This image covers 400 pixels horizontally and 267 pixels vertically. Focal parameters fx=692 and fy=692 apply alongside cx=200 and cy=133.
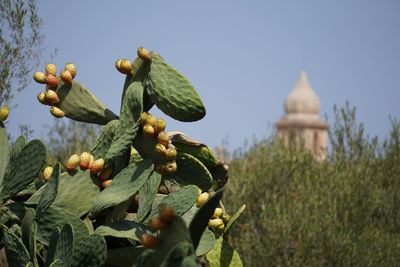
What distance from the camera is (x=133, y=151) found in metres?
2.66

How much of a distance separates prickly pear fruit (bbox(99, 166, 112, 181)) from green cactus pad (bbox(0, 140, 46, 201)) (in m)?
0.22

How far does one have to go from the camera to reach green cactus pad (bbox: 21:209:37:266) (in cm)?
217

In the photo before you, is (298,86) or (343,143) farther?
(298,86)

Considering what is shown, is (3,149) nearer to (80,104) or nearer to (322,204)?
(80,104)

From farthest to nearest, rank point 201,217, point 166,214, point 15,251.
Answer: point 15,251, point 201,217, point 166,214

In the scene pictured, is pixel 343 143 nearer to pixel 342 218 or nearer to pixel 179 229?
pixel 342 218

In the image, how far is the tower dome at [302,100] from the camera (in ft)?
272

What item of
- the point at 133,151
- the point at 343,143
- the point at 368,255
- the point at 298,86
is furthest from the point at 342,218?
the point at 298,86

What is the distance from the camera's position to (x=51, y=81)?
264 centimetres

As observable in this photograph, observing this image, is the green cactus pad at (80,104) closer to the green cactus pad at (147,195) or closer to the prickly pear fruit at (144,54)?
the prickly pear fruit at (144,54)

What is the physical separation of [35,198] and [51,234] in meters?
0.20

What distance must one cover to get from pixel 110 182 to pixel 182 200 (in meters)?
0.27

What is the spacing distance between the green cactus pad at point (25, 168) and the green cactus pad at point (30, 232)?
0.14 metres

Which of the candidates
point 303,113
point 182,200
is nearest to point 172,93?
point 182,200
